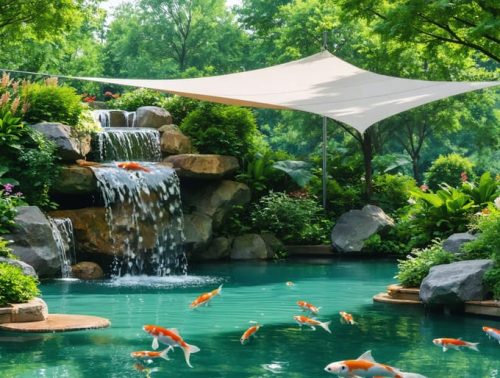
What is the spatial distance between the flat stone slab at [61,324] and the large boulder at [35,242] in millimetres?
3682

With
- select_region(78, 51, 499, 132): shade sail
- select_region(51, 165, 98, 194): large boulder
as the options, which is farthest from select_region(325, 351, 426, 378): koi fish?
→ select_region(51, 165, 98, 194): large boulder

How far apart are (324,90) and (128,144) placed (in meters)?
6.04

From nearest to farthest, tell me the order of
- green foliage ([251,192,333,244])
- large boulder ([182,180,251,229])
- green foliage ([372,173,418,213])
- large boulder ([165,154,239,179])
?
large boulder ([165,154,239,179]), large boulder ([182,180,251,229]), green foliage ([251,192,333,244]), green foliage ([372,173,418,213])

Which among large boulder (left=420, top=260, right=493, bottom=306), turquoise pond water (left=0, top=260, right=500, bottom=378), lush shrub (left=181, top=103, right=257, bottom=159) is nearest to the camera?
turquoise pond water (left=0, top=260, right=500, bottom=378)

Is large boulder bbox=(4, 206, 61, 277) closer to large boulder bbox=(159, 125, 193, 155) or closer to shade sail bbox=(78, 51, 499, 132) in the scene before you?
shade sail bbox=(78, 51, 499, 132)

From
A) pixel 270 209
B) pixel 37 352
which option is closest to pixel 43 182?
pixel 270 209

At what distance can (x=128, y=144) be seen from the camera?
15.6 m

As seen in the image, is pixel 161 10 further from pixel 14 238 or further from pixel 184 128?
pixel 14 238

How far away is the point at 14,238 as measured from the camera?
1209 cm

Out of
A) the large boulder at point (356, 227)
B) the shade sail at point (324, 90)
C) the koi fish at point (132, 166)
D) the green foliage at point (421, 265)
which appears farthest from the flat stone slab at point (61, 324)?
the large boulder at point (356, 227)

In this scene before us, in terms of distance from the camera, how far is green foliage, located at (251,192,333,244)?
16.8 m

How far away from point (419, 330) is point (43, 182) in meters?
7.40

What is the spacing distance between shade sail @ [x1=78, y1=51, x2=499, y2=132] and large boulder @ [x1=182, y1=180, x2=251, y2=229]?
4.13m

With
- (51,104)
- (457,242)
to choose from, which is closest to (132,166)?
(51,104)
